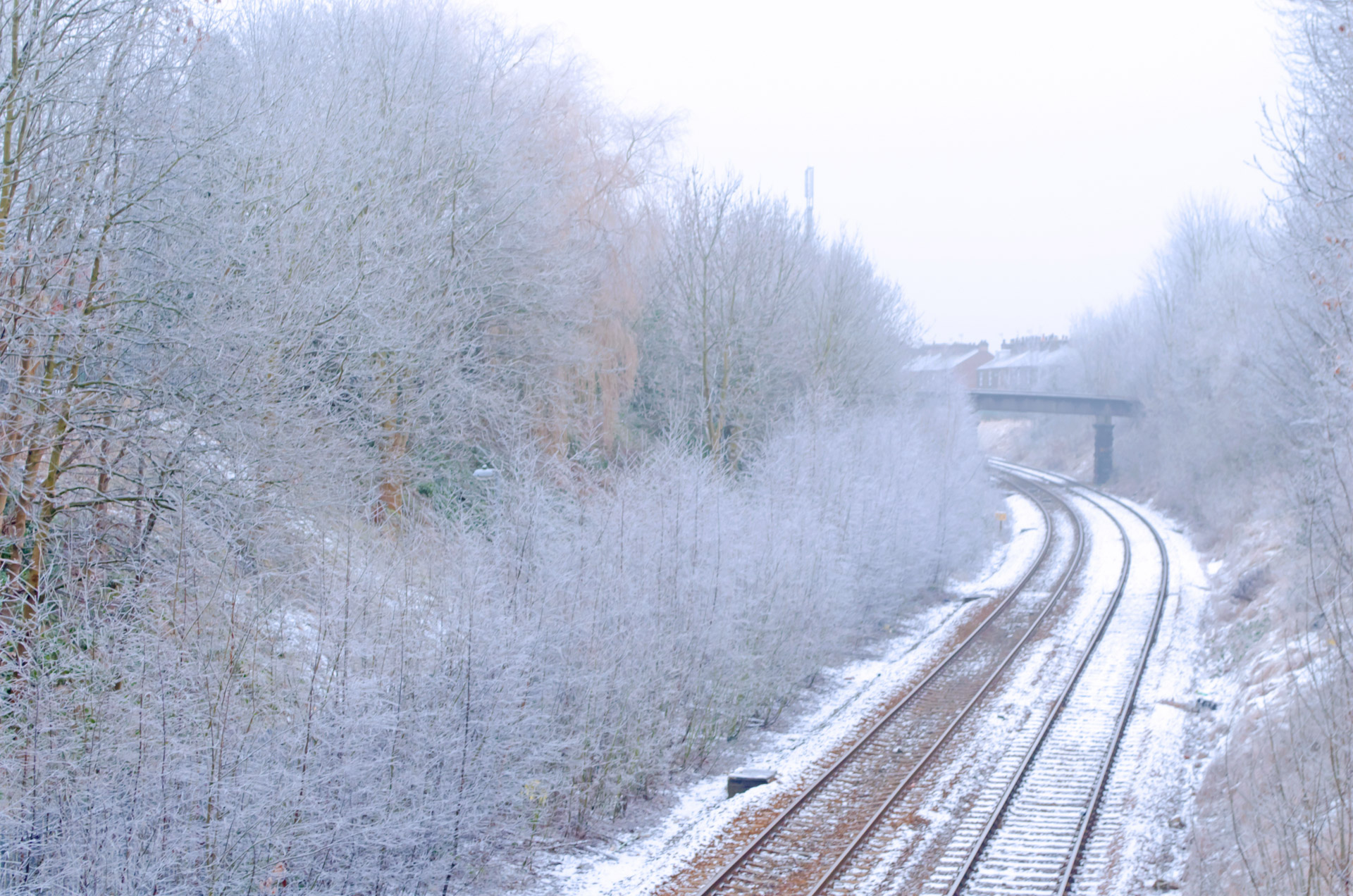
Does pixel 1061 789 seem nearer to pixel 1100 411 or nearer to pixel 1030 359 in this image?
pixel 1100 411

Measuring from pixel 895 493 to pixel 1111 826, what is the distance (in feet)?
47.0

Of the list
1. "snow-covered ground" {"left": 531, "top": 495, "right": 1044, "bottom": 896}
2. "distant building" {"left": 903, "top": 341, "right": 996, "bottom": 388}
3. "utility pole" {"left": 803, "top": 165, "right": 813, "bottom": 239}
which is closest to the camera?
"snow-covered ground" {"left": 531, "top": 495, "right": 1044, "bottom": 896}

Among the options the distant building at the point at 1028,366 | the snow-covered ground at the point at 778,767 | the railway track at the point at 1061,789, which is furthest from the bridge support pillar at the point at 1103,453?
the railway track at the point at 1061,789

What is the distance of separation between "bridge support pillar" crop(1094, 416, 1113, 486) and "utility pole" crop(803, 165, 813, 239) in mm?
23206

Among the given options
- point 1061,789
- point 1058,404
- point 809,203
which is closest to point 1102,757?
point 1061,789

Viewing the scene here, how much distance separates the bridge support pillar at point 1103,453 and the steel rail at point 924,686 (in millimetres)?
16892

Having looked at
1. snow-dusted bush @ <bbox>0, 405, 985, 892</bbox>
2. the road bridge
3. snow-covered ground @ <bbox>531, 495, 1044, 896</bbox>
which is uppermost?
the road bridge

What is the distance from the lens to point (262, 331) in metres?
11.3

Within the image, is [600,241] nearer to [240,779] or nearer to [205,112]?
[205,112]

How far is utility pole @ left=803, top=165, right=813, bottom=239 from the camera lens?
114ft

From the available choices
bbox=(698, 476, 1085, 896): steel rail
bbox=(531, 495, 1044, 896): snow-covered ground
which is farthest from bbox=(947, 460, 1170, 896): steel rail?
bbox=(531, 495, 1044, 896): snow-covered ground

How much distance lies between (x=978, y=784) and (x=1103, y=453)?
48.0 meters

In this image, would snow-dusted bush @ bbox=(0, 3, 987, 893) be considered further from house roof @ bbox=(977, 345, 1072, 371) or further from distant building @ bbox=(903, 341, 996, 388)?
house roof @ bbox=(977, 345, 1072, 371)

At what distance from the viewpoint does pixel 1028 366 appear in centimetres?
10012
